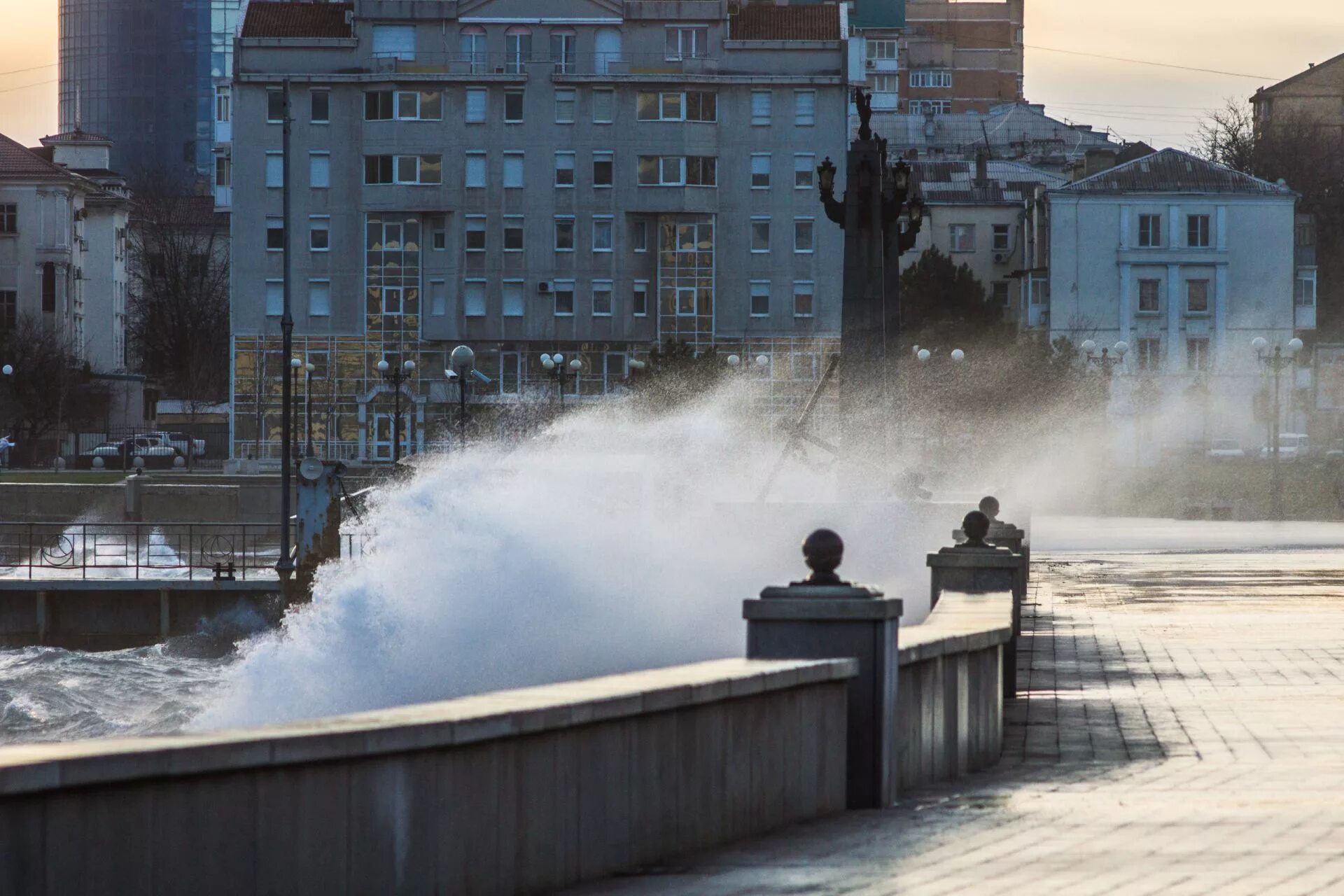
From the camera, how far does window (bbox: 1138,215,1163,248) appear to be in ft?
285

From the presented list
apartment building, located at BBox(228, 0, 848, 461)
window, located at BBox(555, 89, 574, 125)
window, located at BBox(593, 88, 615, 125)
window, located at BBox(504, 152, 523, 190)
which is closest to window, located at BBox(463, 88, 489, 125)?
apartment building, located at BBox(228, 0, 848, 461)

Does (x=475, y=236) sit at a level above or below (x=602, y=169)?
below

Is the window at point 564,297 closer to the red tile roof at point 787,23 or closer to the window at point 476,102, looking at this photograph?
the window at point 476,102

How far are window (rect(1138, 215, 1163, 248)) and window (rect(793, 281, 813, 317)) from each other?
14047 millimetres

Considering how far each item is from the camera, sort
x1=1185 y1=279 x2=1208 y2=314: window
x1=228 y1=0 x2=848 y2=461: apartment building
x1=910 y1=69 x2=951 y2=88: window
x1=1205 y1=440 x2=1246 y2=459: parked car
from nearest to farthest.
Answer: x1=1205 y1=440 x2=1246 y2=459: parked car < x1=228 y1=0 x2=848 y2=461: apartment building < x1=1185 y1=279 x2=1208 y2=314: window < x1=910 y1=69 x2=951 y2=88: window

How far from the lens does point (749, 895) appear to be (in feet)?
22.0

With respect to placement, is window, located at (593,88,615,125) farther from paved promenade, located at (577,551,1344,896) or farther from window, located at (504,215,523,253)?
paved promenade, located at (577,551,1344,896)

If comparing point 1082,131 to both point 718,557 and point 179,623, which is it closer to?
point 179,623

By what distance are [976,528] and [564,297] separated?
6786 cm

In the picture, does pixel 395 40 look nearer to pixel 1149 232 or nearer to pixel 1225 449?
pixel 1149 232

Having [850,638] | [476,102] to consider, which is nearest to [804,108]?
[476,102]

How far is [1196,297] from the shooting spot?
286ft

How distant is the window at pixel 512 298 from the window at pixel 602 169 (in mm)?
4755

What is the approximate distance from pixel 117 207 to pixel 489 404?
138ft
